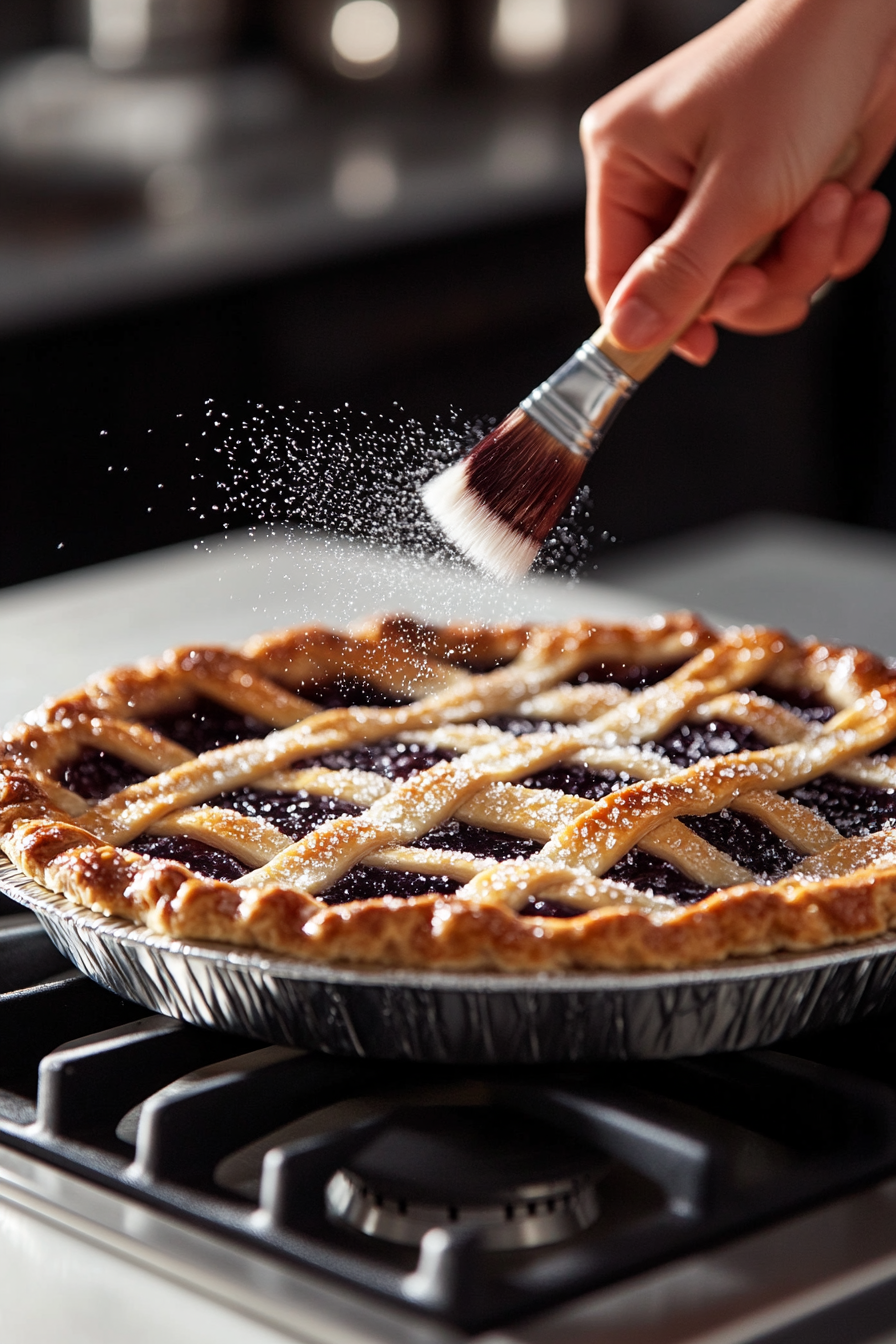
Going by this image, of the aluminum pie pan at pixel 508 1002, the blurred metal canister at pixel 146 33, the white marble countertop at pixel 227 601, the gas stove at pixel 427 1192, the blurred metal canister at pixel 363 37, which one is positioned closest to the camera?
the gas stove at pixel 427 1192

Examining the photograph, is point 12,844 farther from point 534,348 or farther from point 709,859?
point 534,348

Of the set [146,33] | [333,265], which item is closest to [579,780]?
[333,265]

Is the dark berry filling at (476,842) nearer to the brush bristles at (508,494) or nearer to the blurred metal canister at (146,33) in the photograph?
the brush bristles at (508,494)

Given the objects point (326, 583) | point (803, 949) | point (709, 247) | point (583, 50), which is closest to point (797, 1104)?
point (803, 949)

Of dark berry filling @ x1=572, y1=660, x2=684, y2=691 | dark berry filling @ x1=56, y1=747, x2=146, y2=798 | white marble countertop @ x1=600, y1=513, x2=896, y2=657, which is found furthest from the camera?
white marble countertop @ x1=600, y1=513, x2=896, y2=657

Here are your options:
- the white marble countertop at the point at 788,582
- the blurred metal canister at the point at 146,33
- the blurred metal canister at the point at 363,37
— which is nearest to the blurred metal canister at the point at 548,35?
the blurred metal canister at the point at 363,37

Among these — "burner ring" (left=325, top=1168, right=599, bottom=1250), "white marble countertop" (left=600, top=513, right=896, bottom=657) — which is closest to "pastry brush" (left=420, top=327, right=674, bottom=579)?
"burner ring" (left=325, top=1168, right=599, bottom=1250)

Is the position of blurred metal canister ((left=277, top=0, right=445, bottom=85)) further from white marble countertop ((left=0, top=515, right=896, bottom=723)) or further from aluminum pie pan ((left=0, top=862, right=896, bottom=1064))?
aluminum pie pan ((left=0, top=862, right=896, bottom=1064))

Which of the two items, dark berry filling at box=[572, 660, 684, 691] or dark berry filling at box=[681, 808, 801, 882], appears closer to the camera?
Result: dark berry filling at box=[681, 808, 801, 882]
